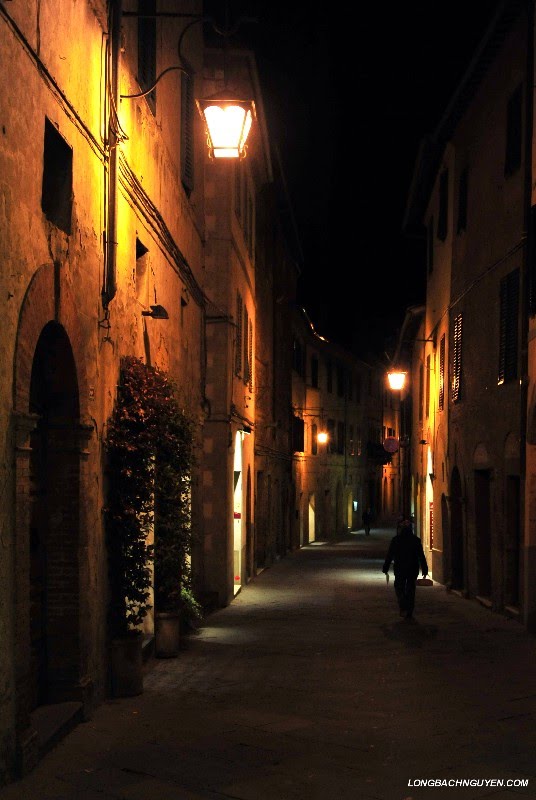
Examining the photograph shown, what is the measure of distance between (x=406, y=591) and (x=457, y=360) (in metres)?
6.42

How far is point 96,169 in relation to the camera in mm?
10227

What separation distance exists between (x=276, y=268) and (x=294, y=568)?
10.5 meters

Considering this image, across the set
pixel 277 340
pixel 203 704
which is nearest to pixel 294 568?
pixel 277 340

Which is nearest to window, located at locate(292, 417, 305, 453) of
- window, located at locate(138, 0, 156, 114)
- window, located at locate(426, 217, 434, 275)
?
window, located at locate(426, 217, 434, 275)

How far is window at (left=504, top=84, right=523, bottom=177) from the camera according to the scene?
17.5 metres

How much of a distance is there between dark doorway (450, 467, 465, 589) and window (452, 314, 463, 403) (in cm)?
168

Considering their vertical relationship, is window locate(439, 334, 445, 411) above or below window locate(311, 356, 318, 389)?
below

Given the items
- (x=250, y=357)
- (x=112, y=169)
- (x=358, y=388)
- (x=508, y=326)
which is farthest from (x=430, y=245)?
(x=358, y=388)

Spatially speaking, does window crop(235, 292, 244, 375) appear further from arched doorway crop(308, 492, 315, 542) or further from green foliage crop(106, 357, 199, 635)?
arched doorway crop(308, 492, 315, 542)

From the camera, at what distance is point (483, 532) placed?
67.9 ft

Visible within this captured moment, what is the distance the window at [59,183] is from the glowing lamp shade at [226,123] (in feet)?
7.94

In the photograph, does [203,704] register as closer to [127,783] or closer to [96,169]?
A: [127,783]

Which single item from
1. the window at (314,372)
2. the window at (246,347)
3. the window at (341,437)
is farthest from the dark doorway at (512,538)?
the window at (341,437)

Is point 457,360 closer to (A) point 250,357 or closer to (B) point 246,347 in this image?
(B) point 246,347
